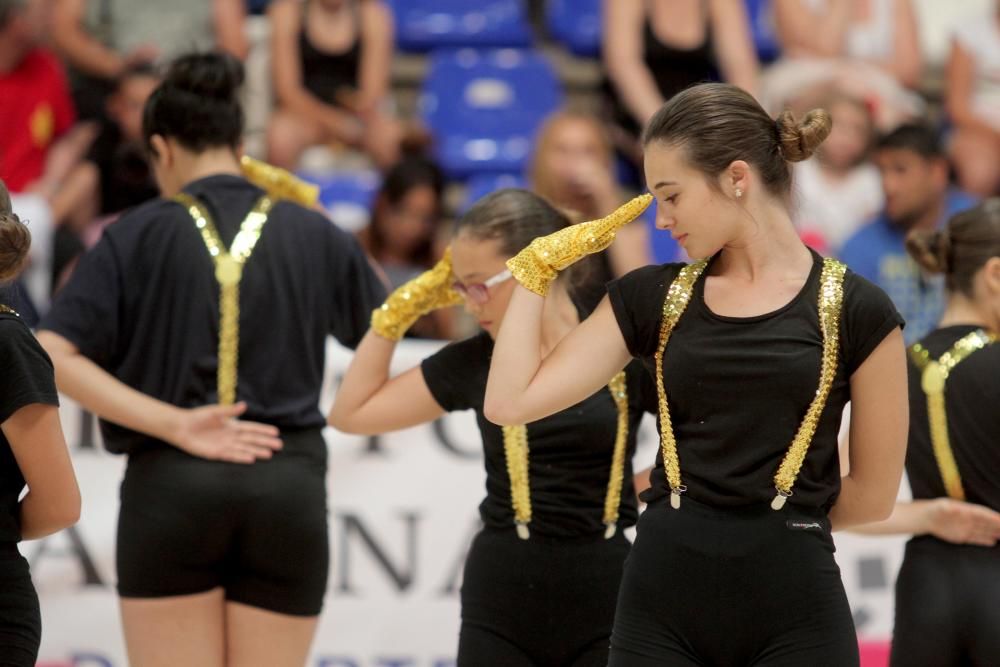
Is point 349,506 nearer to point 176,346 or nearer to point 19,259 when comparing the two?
point 176,346

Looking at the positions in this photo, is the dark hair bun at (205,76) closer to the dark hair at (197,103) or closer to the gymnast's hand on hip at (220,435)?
the dark hair at (197,103)

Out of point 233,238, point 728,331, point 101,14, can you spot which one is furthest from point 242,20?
point 728,331

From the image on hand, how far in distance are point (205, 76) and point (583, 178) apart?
7.79 feet

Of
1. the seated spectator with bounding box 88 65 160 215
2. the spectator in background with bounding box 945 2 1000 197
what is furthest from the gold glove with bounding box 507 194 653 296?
the spectator in background with bounding box 945 2 1000 197

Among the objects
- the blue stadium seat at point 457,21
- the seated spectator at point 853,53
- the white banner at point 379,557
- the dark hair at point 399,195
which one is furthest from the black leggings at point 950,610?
the blue stadium seat at point 457,21

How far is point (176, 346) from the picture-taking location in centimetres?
349

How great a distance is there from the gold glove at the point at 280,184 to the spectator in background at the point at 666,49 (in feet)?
11.9

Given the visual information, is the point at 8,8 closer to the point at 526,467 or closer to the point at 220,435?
the point at 220,435

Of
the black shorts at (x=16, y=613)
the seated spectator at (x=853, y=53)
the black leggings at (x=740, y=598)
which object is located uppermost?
the seated spectator at (x=853, y=53)

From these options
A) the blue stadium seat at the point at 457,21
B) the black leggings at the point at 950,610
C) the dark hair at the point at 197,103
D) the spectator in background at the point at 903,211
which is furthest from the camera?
the blue stadium seat at the point at 457,21

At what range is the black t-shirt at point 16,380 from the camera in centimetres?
259

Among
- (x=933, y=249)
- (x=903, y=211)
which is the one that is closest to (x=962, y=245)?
(x=933, y=249)

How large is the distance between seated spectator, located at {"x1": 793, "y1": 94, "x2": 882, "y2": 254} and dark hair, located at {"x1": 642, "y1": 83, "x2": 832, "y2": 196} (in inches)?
175

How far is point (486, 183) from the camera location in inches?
291
